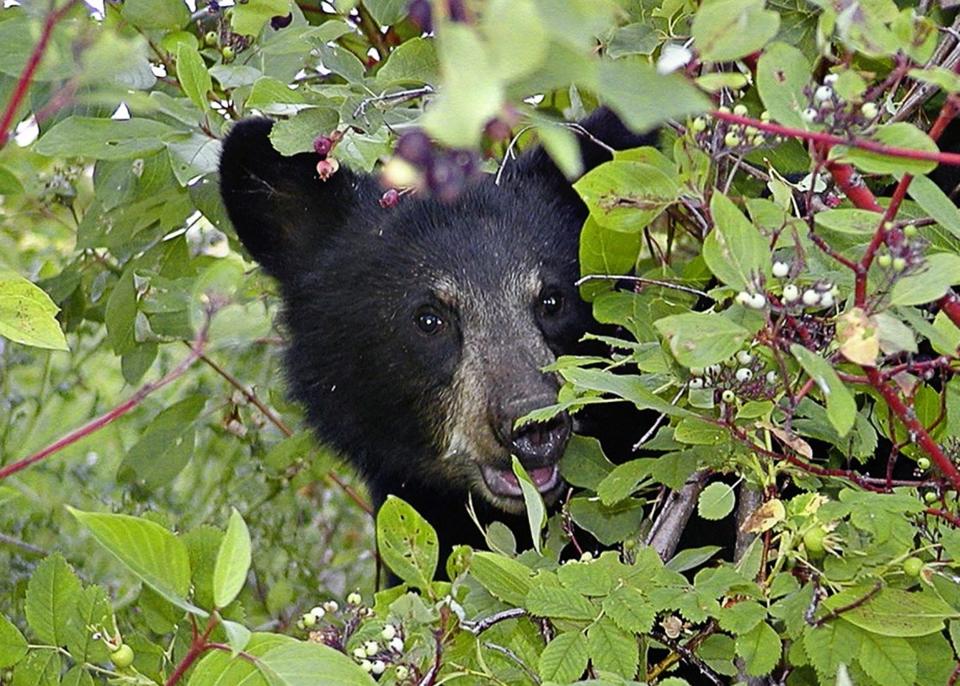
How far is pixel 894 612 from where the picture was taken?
2.34 metres

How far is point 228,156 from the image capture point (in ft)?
13.0

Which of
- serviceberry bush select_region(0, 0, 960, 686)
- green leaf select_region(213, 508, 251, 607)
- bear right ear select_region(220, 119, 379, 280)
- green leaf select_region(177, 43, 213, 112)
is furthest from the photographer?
bear right ear select_region(220, 119, 379, 280)

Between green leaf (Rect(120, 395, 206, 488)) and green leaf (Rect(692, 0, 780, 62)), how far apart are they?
324cm

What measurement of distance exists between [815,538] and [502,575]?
53cm

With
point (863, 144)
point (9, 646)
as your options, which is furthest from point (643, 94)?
point (9, 646)

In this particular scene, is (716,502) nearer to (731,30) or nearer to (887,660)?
(887,660)

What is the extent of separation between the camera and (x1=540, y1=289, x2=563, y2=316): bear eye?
412 centimetres

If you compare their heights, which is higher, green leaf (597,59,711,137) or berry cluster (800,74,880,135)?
green leaf (597,59,711,137)

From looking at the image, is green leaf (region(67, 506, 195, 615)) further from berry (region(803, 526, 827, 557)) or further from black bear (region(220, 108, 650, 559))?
black bear (region(220, 108, 650, 559))

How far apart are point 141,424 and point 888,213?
4745 millimetres

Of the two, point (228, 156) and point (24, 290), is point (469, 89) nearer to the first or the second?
point (24, 290)

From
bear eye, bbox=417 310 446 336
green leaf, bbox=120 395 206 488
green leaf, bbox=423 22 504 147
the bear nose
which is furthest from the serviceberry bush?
green leaf, bbox=120 395 206 488

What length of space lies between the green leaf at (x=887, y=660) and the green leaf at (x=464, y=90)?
150 centimetres

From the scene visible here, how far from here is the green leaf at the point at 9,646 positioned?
2549 mm
